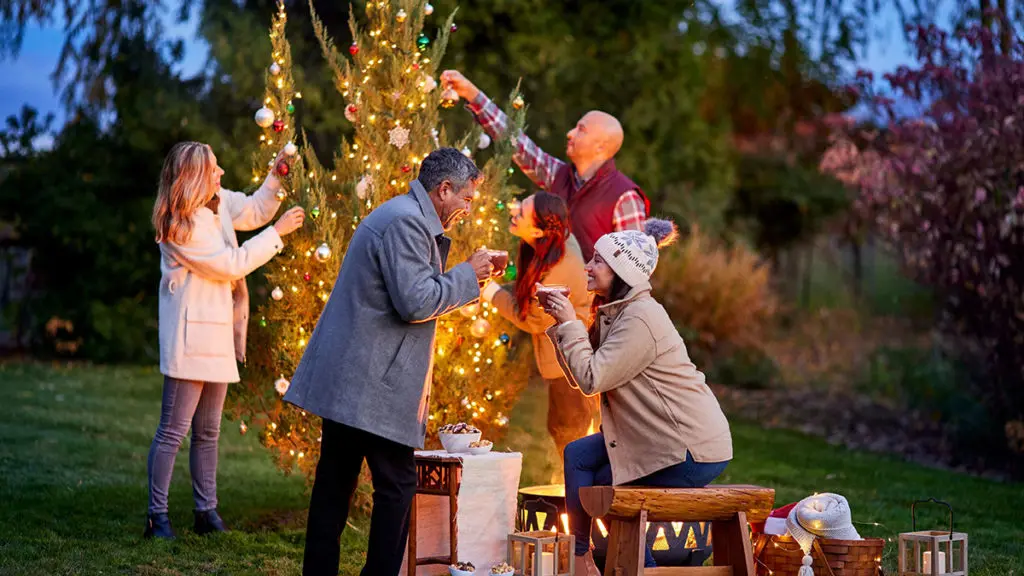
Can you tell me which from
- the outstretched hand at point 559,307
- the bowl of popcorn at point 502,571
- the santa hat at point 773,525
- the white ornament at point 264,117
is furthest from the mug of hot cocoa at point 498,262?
the white ornament at point 264,117

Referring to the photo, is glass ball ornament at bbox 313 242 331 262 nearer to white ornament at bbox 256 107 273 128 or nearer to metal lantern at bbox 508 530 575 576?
white ornament at bbox 256 107 273 128

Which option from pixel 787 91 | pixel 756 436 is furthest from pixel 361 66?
pixel 787 91

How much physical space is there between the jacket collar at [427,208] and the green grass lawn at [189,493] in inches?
74.7

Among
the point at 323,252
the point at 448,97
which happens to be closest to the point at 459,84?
the point at 448,97

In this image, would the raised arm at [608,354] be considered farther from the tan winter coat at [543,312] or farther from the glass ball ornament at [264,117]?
the glass ball ornament at [264,117]

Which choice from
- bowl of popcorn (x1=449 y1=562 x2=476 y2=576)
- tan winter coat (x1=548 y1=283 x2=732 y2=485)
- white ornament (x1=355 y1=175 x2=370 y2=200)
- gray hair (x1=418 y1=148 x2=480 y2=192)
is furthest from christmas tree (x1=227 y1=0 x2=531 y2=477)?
gray hair (x1=418 y1=148 x2=480 y2=192)

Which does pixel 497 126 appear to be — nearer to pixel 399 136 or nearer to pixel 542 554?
pixel 399 136

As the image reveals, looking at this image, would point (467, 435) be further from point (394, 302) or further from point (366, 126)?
point (366, 126)

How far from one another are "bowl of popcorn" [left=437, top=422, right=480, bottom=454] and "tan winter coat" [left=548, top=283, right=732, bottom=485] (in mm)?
777

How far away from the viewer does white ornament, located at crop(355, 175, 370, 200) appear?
19.8 feet

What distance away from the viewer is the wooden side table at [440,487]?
511 centimetres

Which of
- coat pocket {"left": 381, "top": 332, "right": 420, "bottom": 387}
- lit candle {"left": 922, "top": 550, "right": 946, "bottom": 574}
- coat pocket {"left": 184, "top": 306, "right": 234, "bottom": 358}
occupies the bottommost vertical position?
lit candle {"left": 922, "top": 550, "right": 946, "bottom": 574}

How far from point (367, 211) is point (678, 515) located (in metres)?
2.45

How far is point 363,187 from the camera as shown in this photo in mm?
6031
